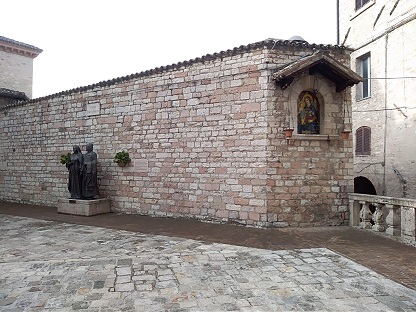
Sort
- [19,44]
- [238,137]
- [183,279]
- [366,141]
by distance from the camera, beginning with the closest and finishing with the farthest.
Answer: [183,279] → [238,137] → [366,141] → [19,44]

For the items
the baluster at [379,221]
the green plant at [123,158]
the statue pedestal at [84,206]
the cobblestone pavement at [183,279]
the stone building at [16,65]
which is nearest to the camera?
the cobblestone pavement at [183,279]

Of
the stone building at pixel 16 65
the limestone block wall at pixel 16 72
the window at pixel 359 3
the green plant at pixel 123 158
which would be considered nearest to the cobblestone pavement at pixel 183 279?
the green plant at pixel 123 158

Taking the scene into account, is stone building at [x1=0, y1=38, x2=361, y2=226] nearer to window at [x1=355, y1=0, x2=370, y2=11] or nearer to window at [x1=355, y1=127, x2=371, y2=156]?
window at [x1=355, y1=127, x2=371, y2=156]

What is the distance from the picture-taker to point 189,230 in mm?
6883

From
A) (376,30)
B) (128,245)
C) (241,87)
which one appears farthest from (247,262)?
(376,30)

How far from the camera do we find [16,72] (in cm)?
1677

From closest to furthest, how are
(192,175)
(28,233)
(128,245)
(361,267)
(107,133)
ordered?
(361,267) → (128,245) → (28,233) → (192,175) → (107,133)

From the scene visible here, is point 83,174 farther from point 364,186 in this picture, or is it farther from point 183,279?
point 364,186

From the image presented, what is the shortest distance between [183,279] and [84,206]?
6004mm

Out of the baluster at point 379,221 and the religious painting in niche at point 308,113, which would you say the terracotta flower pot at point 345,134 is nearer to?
the religious painting in niche at point 308,113

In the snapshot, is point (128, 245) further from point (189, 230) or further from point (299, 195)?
point (299, 195)

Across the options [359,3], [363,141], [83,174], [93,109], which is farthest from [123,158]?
[359,3]

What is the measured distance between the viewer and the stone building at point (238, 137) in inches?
278

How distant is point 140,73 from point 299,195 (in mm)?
5650
